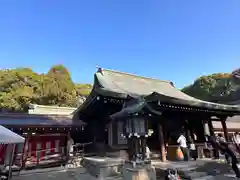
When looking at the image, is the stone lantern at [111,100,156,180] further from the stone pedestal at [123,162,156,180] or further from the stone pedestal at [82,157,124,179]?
the stone pedestal at [82,157,124,179]

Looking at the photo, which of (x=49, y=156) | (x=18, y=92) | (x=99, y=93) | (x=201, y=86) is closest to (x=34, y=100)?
(x=18, y=92)

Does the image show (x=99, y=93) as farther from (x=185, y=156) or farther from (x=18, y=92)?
(x=18, y=92)

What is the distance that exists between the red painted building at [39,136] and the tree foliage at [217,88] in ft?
89.0

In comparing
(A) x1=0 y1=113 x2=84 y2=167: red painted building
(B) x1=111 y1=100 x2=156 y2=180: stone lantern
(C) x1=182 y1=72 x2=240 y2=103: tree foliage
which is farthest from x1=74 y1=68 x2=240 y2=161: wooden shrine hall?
(C) x1=182 y1=72 x2=240 y2=103: tree foliage

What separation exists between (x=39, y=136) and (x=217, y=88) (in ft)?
102

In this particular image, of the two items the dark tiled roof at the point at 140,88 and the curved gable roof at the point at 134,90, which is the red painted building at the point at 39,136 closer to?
the curved gable roof at the point at 134,90

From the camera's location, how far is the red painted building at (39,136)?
1037 centimetres

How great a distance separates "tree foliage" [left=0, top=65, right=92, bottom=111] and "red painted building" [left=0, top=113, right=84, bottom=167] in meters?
11.2

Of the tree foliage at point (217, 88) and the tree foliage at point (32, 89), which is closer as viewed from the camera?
the tree foliage at point (32, 89)

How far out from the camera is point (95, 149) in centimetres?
1085

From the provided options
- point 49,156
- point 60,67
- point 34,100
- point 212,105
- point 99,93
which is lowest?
point 49,156

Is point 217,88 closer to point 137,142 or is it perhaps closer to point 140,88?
point 140,88

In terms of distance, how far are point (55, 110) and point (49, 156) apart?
9.31 meters

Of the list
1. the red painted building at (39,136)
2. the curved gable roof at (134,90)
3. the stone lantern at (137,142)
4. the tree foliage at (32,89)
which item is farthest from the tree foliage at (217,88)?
the stone lantern at (137,142)
